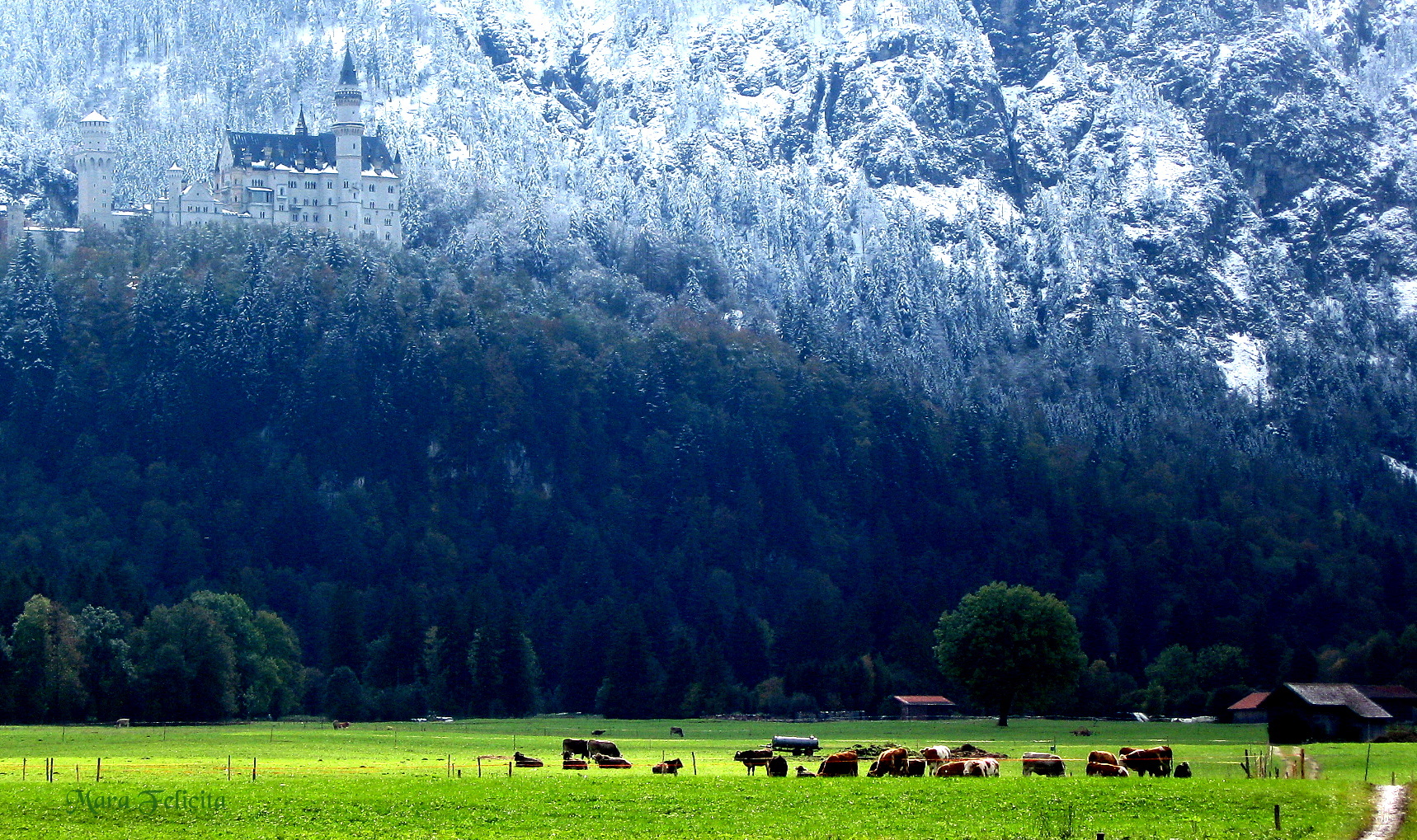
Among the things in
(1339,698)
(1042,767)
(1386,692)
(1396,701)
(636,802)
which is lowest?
(636,802)

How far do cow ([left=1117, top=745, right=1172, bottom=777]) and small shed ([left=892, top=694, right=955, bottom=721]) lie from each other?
7331 cm

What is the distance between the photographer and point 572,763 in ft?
238

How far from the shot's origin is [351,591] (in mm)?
182750

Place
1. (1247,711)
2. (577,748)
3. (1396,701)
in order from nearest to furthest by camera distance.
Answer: (577,748)
(1396,701)
(1247,711)

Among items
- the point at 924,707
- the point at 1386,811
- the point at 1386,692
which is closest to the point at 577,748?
the point at 1386,811

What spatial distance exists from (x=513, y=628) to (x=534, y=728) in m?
42.9

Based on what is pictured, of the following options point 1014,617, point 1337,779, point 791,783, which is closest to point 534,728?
point 1014,617

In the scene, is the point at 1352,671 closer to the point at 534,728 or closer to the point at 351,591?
the point at 534,728

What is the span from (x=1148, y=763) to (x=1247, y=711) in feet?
214

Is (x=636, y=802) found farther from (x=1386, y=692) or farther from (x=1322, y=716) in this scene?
(x=1386, y=692)

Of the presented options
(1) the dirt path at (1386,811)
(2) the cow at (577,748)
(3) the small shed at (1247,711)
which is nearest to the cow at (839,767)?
(2) the cow at (577,748)

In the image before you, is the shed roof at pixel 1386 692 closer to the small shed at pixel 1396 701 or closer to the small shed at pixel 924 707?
the small shed at pixel 1396 701

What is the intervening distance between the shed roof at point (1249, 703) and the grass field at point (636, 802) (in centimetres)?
4916

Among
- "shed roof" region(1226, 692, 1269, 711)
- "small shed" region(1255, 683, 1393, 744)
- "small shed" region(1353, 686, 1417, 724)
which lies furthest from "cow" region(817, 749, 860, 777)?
"shed roof" region(1226, 692, 1269, 711)
